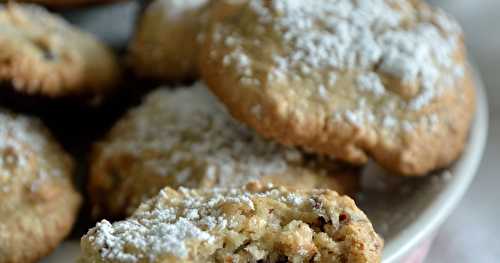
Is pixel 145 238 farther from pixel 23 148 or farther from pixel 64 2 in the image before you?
pixel 64 2

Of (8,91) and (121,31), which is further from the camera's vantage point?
(121,31)

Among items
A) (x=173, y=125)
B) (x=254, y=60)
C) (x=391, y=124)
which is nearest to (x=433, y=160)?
(x=391, y=124)

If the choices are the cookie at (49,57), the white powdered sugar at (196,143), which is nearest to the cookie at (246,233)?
the white powdered sugar at (196,143)

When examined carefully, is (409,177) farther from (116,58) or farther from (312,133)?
(116,58)

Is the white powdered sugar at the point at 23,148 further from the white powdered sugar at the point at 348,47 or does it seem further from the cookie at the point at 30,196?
the white powdered sugar at the point at 348,47

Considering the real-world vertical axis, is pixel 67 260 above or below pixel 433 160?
below

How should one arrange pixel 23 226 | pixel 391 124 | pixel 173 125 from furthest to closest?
pixel 173 125, pixel 391 124, pixel 23 226
